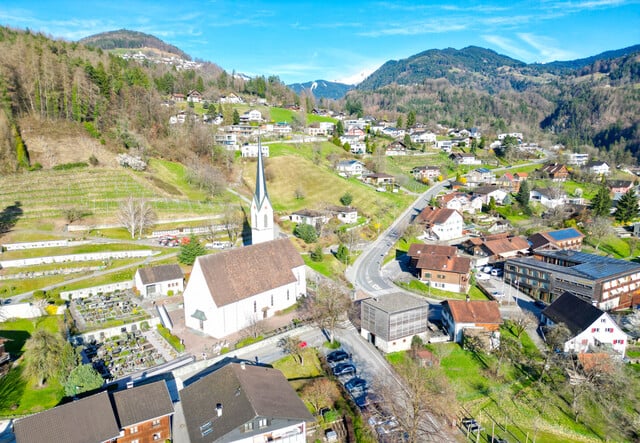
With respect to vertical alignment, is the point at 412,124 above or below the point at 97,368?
above

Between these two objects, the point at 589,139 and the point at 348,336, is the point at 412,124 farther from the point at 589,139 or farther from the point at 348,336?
the point at 348,336

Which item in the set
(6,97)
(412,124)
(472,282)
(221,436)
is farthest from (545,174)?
(6,97)

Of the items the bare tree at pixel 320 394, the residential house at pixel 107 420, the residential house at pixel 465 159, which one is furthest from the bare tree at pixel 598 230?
the residential house at pixel 107 420

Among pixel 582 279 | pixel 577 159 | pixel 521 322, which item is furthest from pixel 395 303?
pixel 577 159

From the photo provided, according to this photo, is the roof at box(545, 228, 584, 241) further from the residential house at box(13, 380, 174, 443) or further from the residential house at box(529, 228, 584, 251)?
the residential house at box(13, 380, 174, 443)

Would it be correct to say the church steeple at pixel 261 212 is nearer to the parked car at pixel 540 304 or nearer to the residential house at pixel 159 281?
the residential house at pixel 159 281

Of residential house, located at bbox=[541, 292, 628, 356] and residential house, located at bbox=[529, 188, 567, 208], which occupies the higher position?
residential house, located at bbox=[529, 188, 567, 208]

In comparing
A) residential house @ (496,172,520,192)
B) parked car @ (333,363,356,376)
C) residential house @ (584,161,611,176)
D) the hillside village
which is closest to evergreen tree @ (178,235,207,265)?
the hillside village
